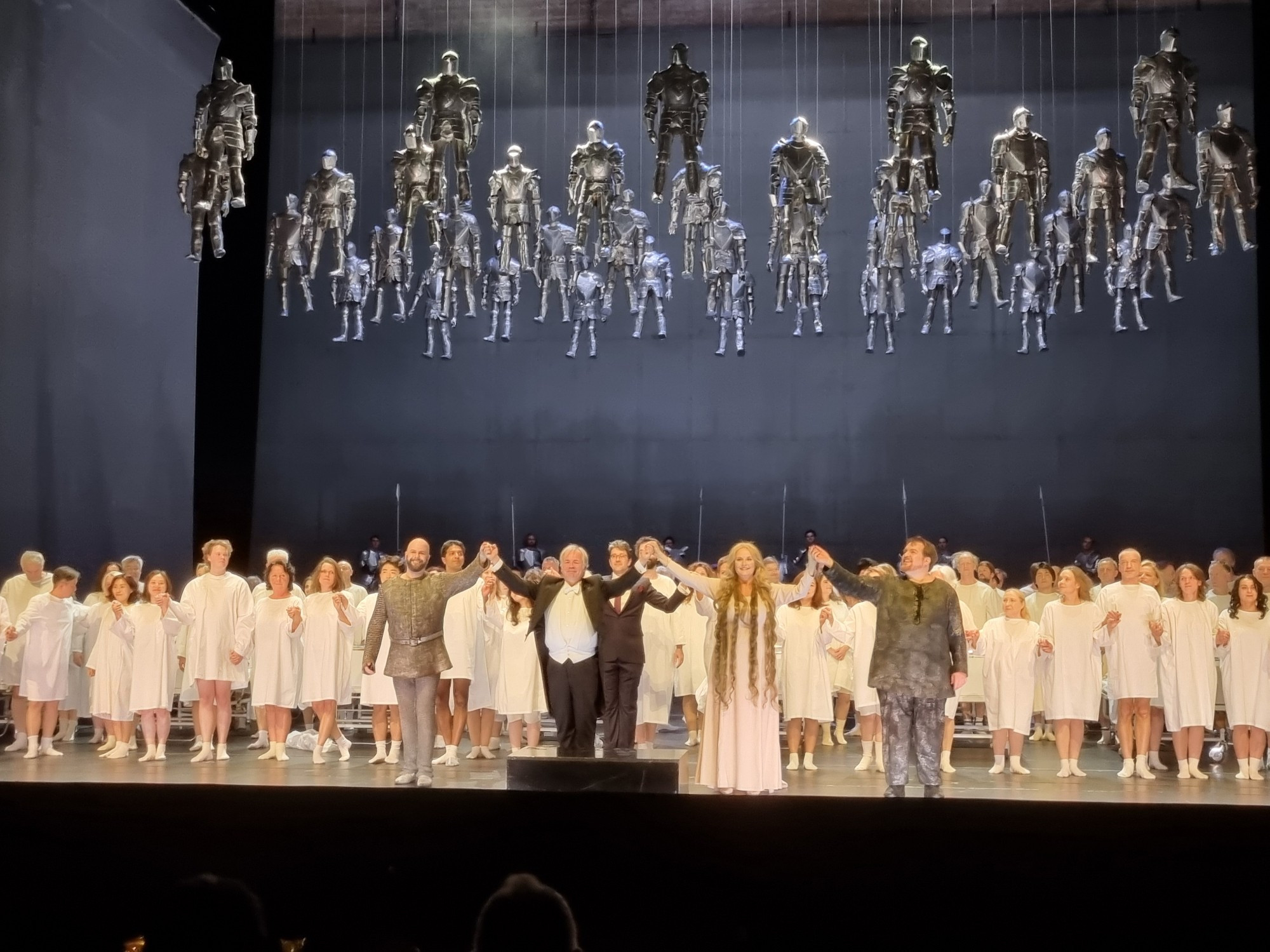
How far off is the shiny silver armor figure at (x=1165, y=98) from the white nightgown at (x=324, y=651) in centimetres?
727

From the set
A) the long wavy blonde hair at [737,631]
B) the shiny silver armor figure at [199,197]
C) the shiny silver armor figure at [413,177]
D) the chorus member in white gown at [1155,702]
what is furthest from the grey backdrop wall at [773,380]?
the long wavy blonde hair at [737,631]

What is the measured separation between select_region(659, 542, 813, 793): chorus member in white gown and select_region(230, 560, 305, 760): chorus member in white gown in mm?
2925

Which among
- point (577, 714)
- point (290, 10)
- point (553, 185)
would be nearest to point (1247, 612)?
point (577, 714)

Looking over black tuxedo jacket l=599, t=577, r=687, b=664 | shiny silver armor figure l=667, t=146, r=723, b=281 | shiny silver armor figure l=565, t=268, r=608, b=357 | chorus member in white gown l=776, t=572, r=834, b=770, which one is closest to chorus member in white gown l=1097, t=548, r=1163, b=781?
chorus member in white gown l=776, t=572, r=834, b=770

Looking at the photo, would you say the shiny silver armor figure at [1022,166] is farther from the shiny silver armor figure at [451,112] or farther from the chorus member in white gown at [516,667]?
the chorus member in white gown at [516,667]

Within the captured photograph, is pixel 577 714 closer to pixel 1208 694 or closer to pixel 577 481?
pixel 1208 694

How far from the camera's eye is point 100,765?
8078 mm

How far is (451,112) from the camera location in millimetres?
11906

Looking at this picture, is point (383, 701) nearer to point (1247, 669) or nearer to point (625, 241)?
point (1247, 669)

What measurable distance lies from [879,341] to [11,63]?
358 inches

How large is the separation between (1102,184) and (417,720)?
818 cm

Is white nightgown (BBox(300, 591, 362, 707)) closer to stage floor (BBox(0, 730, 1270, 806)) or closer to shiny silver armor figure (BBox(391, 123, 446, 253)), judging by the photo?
stage floor (BBox(0, 730, 1270, 806))

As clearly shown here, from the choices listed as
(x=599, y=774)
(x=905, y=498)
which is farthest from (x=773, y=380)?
(x=599, y=774)

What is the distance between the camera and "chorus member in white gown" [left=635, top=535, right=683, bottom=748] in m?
8.73
